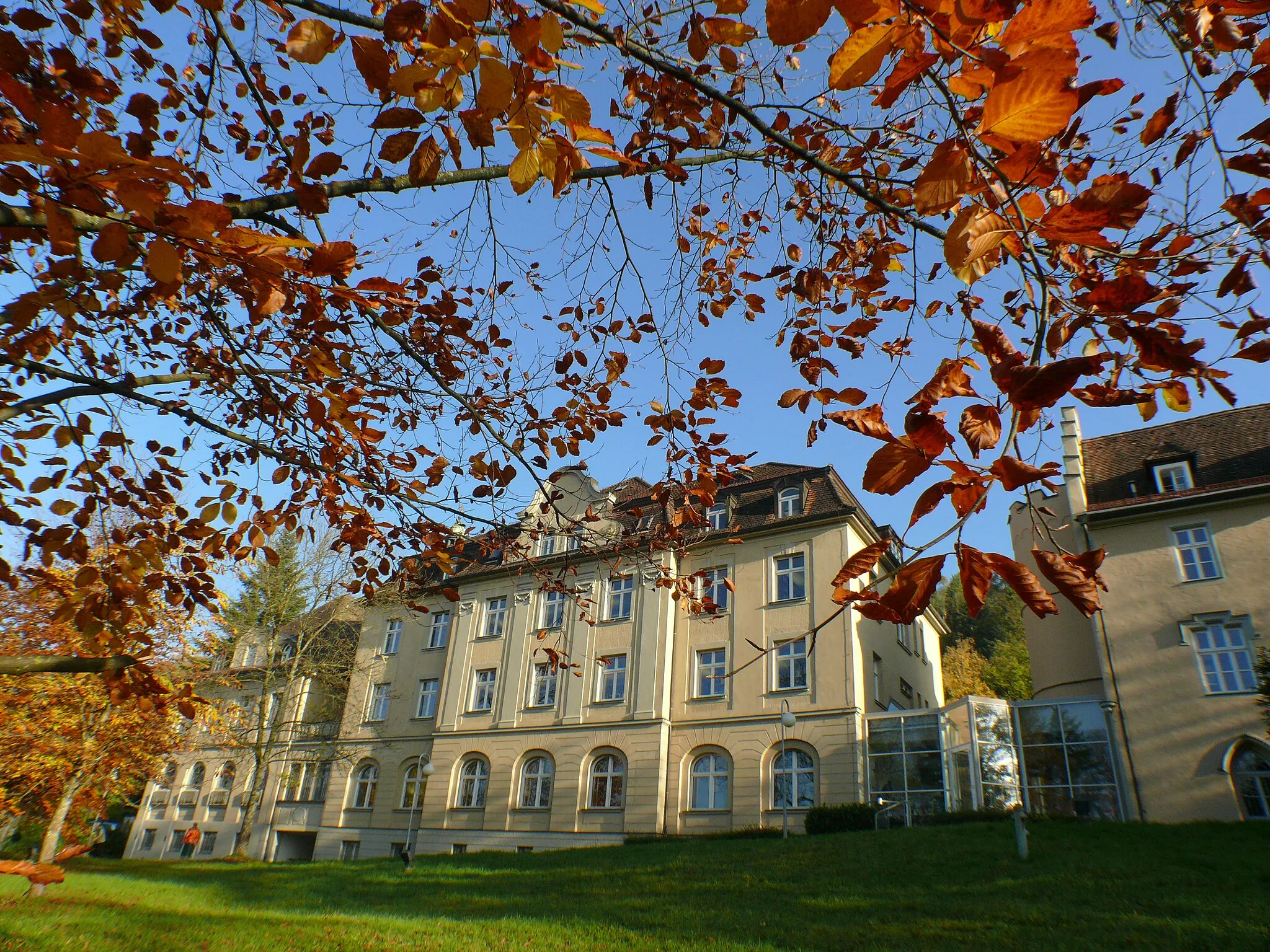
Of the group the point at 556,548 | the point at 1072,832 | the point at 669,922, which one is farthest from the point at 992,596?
the point at 669,922

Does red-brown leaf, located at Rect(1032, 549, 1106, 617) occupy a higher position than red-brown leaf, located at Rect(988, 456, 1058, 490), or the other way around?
red-brown leaf, located at Rect(988, 456, 1058, 490)

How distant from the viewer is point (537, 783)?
25344mm

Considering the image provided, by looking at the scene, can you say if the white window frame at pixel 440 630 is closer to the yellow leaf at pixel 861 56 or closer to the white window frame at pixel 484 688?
the white window frame at pixel 484 688

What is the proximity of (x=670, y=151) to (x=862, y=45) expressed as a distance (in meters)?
3.31

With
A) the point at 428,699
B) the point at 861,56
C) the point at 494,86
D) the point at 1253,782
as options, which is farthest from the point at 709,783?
the point at 861,56

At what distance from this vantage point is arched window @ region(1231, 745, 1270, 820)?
16.8m

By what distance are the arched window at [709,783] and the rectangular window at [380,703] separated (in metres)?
13.9

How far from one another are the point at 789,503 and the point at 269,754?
21.4 m

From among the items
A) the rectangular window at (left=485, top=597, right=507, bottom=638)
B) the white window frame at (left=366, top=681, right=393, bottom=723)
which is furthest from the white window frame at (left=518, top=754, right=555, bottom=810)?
the white window frame at (left=366, top=681, right=393, bottom=723)

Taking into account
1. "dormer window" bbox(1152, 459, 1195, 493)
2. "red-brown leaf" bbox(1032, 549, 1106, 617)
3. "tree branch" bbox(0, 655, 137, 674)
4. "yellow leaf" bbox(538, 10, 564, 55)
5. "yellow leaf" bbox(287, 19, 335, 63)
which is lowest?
"red-brown leaf" bbox(1032, 549, 1106, 617)

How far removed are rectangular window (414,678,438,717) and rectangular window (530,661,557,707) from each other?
5.02 metres

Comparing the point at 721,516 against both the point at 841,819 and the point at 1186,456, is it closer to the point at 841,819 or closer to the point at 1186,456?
the point at 841,819

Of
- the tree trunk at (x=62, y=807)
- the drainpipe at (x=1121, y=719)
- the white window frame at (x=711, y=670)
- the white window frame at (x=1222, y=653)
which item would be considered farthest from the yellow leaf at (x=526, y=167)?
the white window frame at (x=711, y=670)

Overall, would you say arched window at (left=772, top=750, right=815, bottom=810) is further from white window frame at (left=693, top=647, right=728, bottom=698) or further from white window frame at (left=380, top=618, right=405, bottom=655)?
white window frame at (left=380, top=618, right=405, bottom=655)
